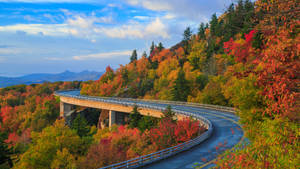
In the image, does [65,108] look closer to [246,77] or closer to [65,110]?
[65,110]

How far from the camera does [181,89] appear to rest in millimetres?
61688

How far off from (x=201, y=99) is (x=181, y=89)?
901 cm

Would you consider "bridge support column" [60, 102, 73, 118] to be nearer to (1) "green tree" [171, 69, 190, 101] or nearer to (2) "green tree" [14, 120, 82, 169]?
(1) "green tree" [171, 69, 190, 101]

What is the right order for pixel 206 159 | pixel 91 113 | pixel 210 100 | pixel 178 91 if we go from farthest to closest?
pixel 91 113 < pixel 178 91 < pixel 210 100 < pixel 206 159

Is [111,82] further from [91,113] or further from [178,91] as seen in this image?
[178,91]

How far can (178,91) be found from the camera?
62.4 metres

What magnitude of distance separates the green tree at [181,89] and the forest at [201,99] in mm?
277

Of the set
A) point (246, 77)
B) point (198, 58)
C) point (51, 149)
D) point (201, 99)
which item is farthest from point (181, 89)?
point (246, 77)

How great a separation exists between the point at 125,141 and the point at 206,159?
1408 centimetres

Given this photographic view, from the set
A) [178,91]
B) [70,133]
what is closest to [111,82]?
[178,91]

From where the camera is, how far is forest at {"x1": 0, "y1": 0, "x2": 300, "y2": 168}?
682 centimetres

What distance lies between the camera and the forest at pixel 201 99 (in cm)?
682

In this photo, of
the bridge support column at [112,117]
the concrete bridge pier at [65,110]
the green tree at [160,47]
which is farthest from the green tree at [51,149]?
the green tree at [160,47]

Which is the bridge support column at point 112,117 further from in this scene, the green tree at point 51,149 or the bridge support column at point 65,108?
the bridge support column at point 65,108
